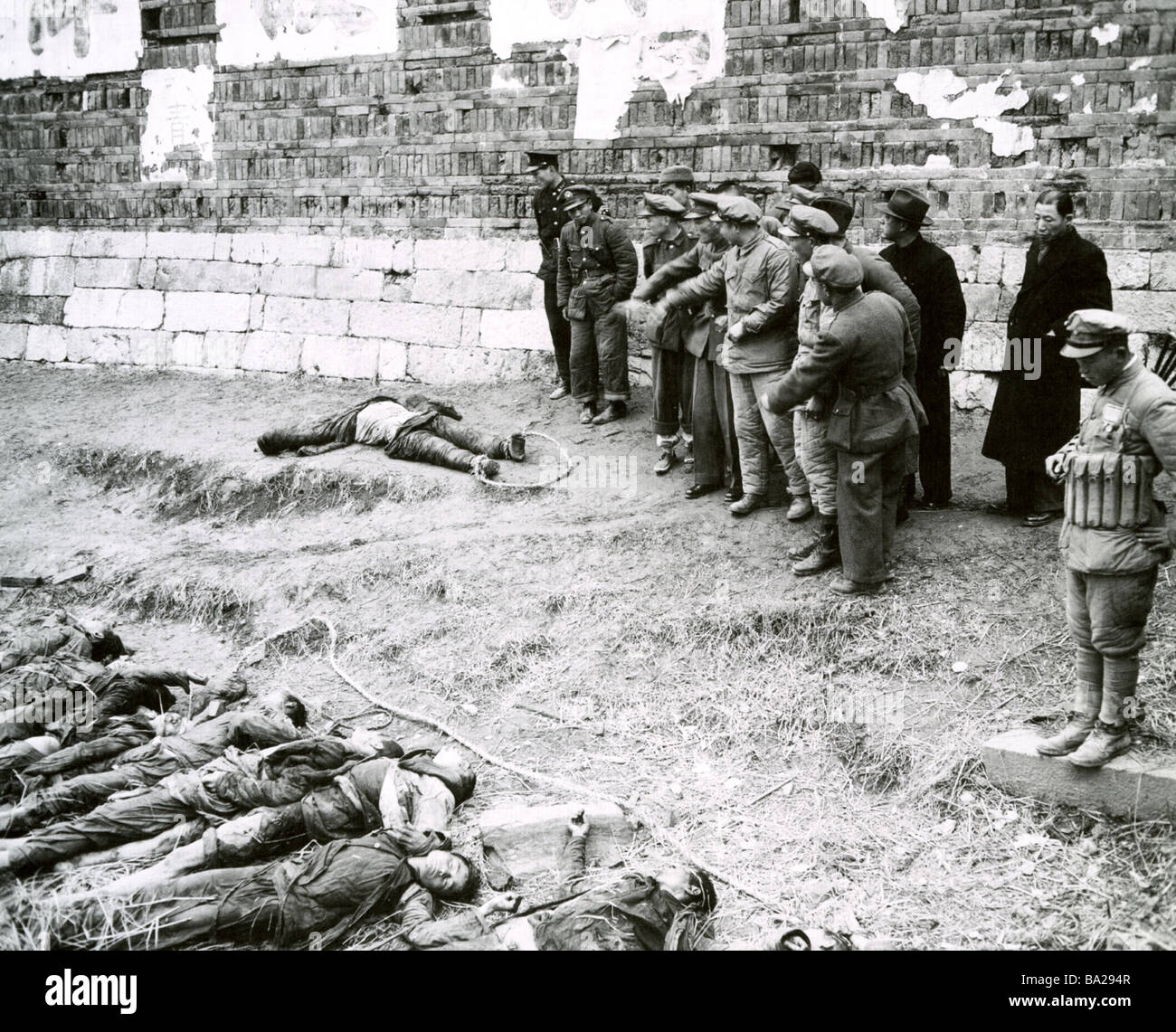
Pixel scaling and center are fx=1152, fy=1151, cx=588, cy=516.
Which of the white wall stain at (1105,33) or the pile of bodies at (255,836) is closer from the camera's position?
the pile of bodies at (255,836)

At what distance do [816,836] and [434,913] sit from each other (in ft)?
5.71

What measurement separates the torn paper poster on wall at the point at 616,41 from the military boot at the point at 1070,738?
6.48 meters

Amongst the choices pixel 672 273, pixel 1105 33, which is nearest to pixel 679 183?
pixel 672 273

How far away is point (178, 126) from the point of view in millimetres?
12188

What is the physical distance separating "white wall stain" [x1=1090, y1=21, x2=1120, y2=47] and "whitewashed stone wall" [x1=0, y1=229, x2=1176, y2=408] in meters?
1.53

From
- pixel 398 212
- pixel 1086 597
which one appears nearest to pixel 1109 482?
pixel 1086 597

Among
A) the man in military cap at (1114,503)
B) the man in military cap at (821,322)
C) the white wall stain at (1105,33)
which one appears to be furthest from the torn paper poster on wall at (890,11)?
the man in military cap at (1114,503)

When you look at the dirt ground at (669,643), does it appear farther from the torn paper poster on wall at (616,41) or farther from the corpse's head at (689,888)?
the torn paper poster on wall at (616,41)

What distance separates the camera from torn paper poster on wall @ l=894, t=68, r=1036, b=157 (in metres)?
8.36

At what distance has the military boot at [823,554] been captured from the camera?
678cm

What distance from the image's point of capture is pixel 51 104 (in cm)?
1282

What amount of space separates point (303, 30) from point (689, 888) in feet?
31.6

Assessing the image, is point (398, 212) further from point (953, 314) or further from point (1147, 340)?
point (1147, 340)

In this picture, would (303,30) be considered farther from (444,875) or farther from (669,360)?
(444,875)
